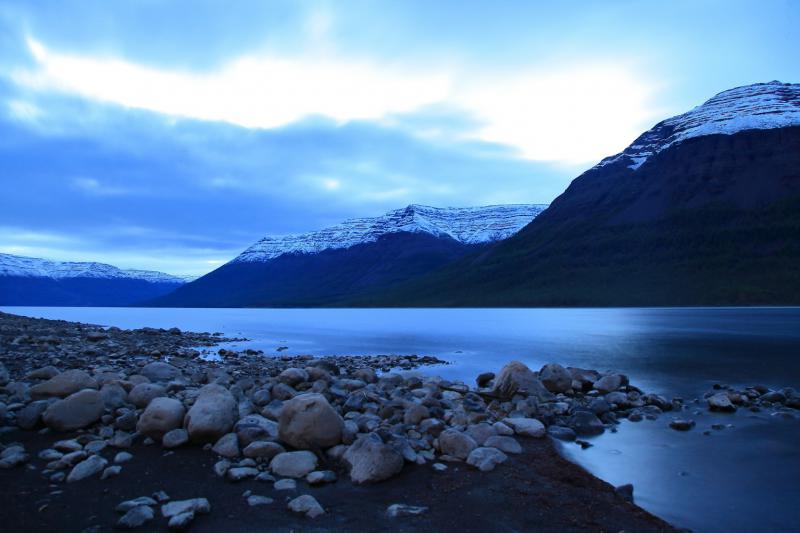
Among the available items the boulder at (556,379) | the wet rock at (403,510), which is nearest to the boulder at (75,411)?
the wet rock at (403,510)

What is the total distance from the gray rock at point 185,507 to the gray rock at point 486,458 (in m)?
5.46

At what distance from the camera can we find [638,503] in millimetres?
11102

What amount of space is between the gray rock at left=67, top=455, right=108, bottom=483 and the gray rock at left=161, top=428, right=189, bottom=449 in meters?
1.35

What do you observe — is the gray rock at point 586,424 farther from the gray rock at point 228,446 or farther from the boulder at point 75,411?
the boulder at point 75,411

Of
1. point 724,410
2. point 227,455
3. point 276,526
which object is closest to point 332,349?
point 724,410

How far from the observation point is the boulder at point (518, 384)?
2080cm

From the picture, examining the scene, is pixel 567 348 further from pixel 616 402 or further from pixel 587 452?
pixel 587 452

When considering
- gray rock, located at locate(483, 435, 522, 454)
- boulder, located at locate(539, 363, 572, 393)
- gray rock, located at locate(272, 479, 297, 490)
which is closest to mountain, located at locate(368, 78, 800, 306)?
boulder, located at locate(539, 363, 572, 393)

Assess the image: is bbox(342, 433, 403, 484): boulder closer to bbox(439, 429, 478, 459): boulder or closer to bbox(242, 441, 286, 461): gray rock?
bbox(242, 441, 286, 461): gray rock

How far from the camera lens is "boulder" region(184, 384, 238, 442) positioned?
12164 millimetres

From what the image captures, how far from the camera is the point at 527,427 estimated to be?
15.2 m

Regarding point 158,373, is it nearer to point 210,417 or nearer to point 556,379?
point 210,417

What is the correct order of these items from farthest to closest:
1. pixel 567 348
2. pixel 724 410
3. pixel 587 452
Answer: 1. pixel 567 348
2. pixel 724 410
3. pixel 587 452

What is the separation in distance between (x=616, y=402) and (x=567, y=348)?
29191 mm
